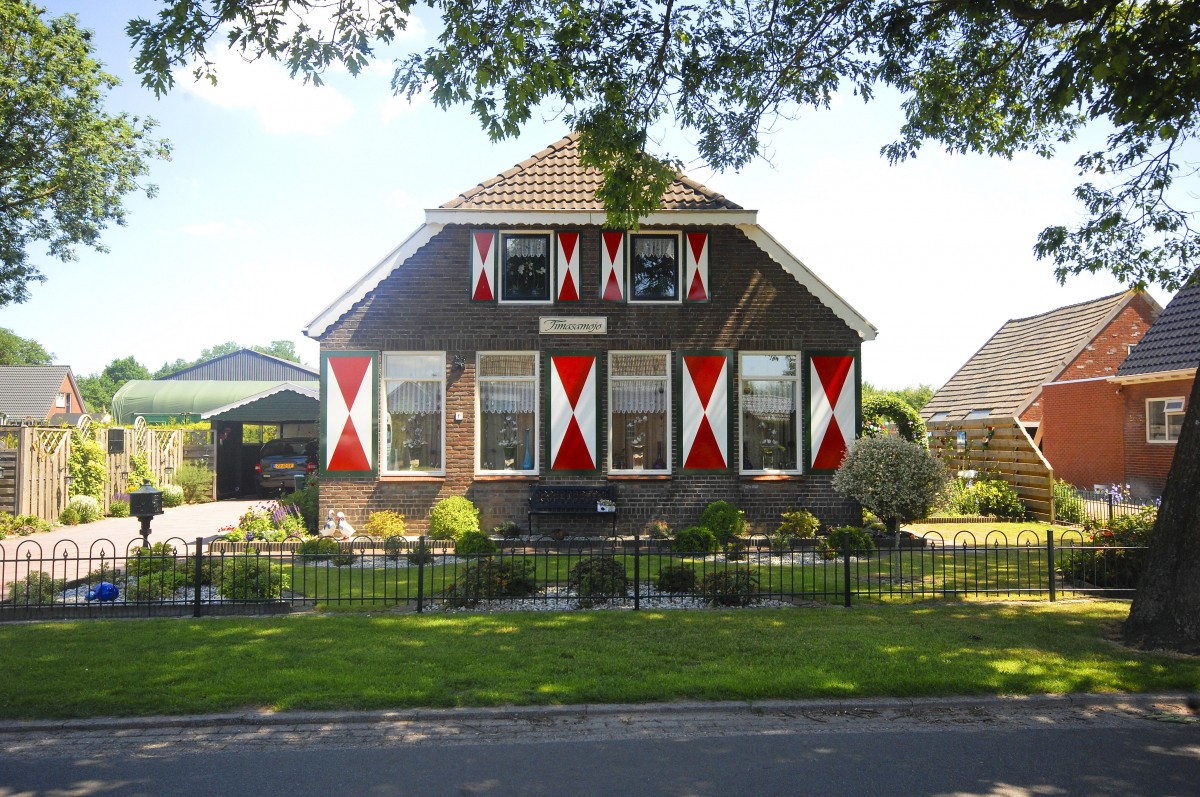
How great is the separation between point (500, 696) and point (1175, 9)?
9.87 metres

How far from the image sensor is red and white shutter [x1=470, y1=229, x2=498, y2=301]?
15617mm

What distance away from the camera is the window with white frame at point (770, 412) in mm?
16062

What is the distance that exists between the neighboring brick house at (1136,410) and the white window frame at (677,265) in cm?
1490

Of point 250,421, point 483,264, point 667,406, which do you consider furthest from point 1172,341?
point 250,421

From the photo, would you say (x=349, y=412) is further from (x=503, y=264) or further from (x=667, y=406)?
(x=667, y=406)

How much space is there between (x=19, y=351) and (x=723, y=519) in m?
104

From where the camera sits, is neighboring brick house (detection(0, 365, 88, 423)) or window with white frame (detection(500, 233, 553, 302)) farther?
neighboring brick house (detection(0, 365, 88, 423))

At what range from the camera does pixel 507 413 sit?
1592 cm

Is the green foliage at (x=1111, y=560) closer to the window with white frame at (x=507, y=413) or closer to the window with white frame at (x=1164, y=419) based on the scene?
the window with white frame at (x=507, y=413)

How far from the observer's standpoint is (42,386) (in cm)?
5616

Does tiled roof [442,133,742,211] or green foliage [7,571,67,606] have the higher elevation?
tiled roof [442,133,742,211]

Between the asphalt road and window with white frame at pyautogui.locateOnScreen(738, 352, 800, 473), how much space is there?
9548mm

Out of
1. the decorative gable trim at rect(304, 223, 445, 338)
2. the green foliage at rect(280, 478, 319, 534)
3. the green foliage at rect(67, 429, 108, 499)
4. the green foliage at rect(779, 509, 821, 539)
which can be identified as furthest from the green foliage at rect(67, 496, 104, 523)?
the green foliage at rect(779, 509, 821, 539)

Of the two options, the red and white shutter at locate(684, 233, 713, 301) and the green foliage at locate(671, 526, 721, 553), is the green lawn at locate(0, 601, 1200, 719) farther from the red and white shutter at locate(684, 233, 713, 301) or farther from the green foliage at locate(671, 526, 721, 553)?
the red and white shutter at locate(684, 233, 713, 301)
